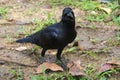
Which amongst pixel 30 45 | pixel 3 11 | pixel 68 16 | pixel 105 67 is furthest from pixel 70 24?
pixel 3 11

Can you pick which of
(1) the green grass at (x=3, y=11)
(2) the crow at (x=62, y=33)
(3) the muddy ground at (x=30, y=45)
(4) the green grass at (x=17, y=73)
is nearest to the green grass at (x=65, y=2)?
(3) the muddy ground at (x=30, y=45)

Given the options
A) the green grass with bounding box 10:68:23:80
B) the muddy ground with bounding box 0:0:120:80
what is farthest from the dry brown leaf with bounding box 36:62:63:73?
the green grass with bounding box 10:68:23:80

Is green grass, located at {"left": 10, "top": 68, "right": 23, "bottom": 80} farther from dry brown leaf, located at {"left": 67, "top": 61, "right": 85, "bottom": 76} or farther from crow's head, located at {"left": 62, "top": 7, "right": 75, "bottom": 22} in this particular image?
crow's head, located at {"left": 62, "top": 7, "right": 75, "bottom": 22}

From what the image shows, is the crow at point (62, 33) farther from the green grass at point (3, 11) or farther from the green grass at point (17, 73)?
the green grass at point (3, 11)

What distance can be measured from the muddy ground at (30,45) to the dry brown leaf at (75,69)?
0.84 feet

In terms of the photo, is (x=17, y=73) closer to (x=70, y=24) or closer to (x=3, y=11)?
(x=70, y=24)

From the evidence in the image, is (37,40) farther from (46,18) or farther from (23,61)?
(46,18)

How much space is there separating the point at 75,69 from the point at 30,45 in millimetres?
1326

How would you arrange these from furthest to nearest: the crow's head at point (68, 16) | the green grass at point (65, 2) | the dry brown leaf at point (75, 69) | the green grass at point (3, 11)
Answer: the green grass at point (65, 2) → the green grass at point (3, 11) → the crow's head at point (68, 16) → the dry brown leaf at point (75, 69)

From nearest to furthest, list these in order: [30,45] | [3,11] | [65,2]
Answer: [30,45], [3,11], [65,2]

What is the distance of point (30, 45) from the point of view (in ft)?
20.6

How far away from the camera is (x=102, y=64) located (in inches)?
217

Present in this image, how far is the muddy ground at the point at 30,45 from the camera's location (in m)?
5.52

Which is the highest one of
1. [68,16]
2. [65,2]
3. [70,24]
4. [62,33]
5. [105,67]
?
[68,16]
